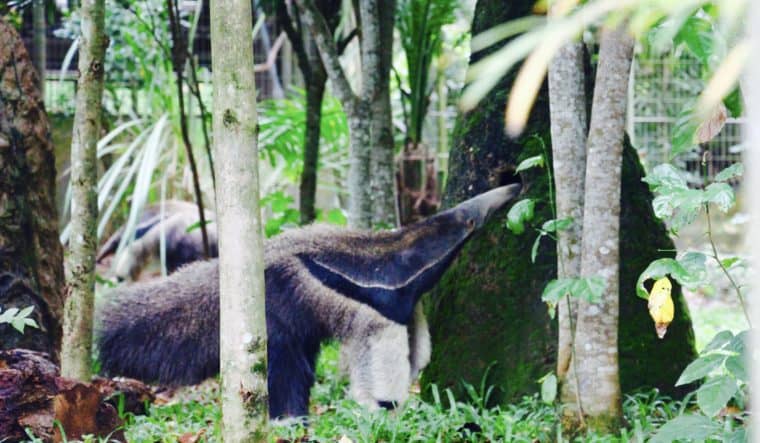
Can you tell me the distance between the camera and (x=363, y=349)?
5152mm

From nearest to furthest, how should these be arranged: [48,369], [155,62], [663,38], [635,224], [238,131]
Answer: [663,38] → [238,131] → [48,369] → [635,224] → [155,62]

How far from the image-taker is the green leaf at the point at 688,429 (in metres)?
2.57

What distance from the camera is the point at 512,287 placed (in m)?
4.94

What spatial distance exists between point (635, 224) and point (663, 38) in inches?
155

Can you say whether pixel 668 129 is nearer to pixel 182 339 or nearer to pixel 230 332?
pixel 182 339

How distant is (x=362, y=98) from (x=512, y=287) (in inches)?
72.9

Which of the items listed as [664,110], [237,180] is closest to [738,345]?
[237,180]

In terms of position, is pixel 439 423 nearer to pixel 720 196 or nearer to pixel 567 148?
pixel 567 148

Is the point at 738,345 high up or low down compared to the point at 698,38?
down

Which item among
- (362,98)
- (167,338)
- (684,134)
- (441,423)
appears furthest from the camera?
(362,98)

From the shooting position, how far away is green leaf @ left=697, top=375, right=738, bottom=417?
252 centimetres

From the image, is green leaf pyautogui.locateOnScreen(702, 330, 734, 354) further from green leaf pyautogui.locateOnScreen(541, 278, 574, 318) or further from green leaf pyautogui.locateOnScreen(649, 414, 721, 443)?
green leaf pyautogui.locateOnScreen(541, 278, 574, 318)

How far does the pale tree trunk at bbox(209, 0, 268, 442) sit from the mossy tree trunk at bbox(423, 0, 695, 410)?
2.29 meters

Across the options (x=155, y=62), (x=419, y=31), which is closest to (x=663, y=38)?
(x=419, y=31)
